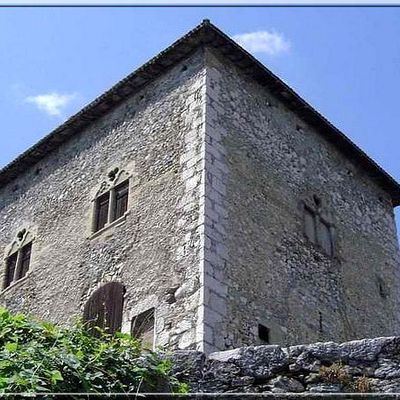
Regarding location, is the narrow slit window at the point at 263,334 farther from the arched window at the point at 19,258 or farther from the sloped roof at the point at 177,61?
the arched window at the point at 19,258

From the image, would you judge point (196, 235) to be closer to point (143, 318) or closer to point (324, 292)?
point (143, 318)

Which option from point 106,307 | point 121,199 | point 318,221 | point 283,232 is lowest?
point 106,307

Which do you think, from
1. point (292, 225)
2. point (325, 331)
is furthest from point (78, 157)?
point (325, 331)

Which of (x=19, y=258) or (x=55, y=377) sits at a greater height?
(x=19, y=258)

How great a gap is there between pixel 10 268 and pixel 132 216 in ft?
11.9

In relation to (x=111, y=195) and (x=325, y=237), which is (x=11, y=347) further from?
(x=325, y=237)

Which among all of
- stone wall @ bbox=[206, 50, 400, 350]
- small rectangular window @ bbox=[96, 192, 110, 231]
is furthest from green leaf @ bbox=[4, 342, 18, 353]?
small rectangular window @ bbox=[96, 192, 110, 231]

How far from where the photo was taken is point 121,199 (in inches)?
530

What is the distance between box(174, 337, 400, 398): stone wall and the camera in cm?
533

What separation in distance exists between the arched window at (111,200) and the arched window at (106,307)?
131 cm

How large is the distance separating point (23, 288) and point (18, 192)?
250 centimetres

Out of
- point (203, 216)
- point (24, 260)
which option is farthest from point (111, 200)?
point (203, 216)

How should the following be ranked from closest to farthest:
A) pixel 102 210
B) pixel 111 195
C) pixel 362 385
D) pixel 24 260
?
pixel 362 385, pixel 111 195, pixel 102 210, pixel 24 260

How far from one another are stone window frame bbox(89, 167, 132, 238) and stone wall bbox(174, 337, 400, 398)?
740cm
